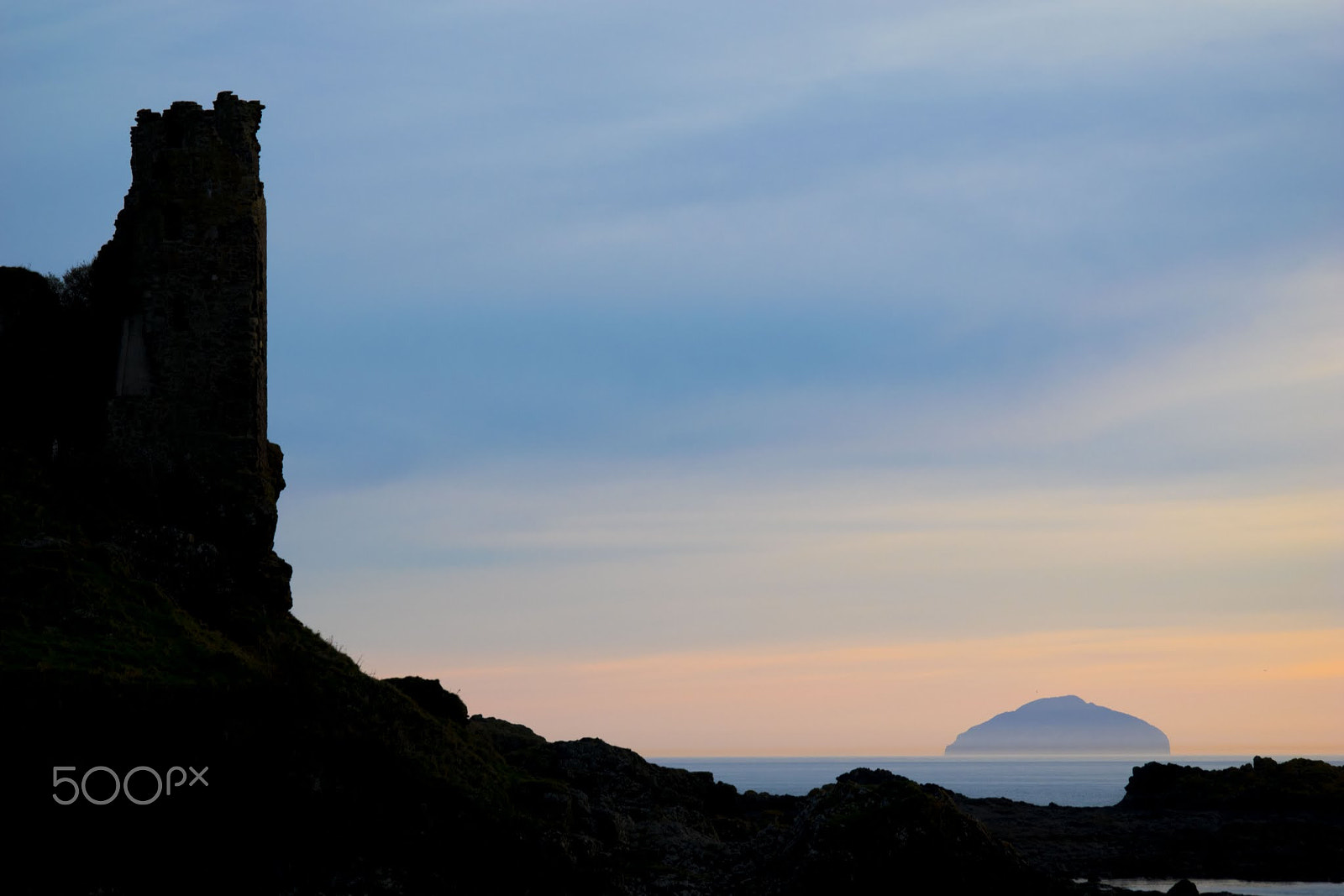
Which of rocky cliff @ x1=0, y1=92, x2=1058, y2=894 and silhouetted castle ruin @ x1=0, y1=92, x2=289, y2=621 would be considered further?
silhouetted castle ruin @ x1=0, y1=92, x2=289, y2=621

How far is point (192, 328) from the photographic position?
46438 millimetres

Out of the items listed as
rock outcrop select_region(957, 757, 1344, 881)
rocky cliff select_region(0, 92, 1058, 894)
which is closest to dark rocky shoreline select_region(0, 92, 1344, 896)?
rocky cliff select_region(0, 92, 1058, 894)

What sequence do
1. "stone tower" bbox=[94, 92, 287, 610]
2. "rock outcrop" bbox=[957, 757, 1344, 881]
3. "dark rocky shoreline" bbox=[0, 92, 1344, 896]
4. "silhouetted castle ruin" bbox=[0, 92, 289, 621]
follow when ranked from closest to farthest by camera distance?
"dark rocky shoreline" bbox=[0, 92, 1344, 896], "silhouetted castle ruin" bbox=[0, 92, 289, 621], "stone tower" bbox=[94, 92, 287, 610], "rock outcrop" bbox=[957, 757, 1344, 881]

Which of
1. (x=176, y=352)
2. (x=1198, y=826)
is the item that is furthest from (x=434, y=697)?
(x=1198, y=826)

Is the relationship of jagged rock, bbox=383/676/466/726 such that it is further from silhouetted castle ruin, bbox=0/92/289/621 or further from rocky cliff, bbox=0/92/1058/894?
silhouetted castle ruin, bbox=0/92/289/621

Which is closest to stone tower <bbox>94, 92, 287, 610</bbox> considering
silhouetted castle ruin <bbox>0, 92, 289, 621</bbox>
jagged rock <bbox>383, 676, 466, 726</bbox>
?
silhouetted castle ruin <bbox>0, 92, 289, 621</bbox>

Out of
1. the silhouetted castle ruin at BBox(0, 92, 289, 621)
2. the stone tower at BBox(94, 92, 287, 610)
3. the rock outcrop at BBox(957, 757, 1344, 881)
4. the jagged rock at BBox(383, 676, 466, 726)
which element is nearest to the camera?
the silhouetted castle ruin at BBox(0, 92, 289, 621)

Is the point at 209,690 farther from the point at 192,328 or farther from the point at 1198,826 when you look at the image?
the point at 1198,826

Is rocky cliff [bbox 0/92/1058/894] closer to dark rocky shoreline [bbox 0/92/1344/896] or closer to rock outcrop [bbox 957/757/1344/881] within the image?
dark rocky shoreline [bbox 0/92/1344/896]

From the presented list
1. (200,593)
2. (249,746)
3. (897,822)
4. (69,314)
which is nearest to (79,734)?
(249,746)

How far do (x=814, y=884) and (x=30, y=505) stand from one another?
1088 inches

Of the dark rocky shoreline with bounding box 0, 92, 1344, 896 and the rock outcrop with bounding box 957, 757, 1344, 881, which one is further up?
A: the dark rocky shoreline with bounding box 0, 92, 1344, 896

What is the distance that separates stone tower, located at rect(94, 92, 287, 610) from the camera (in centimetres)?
4531

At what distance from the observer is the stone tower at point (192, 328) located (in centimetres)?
4531
